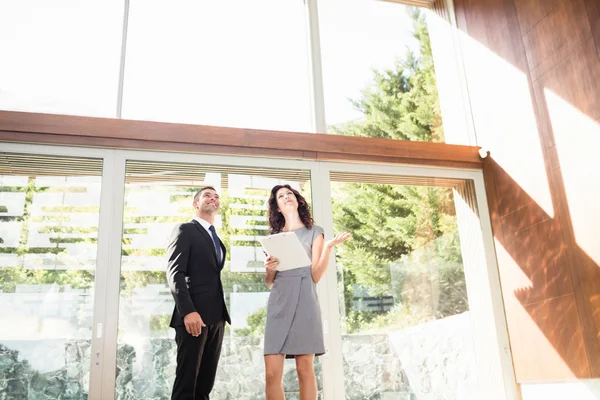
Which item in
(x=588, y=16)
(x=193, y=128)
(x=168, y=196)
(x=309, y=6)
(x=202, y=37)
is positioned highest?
(x=309, y=6)

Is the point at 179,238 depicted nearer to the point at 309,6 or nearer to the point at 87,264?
the point at 87,264

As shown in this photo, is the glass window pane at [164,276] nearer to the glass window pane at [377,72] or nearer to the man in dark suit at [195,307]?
the man in dark suit at [195,307]

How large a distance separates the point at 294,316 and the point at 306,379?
12.0 inches

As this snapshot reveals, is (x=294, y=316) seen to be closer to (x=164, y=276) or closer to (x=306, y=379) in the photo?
(x=306, y=379)

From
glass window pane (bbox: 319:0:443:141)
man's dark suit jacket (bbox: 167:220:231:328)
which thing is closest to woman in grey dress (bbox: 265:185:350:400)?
man's dark suit jacket (bbox: 167:220:231:328)

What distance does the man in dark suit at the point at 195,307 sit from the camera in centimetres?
269

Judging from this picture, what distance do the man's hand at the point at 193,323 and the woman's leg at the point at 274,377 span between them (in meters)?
→ 0.38

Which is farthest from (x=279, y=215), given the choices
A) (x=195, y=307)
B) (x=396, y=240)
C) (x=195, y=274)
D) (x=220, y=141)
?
(x=396, y=240)

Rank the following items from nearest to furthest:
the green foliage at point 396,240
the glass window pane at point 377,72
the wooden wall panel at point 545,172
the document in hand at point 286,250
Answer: the document in hand at point 286,250 < the wooden wall panel at point 545,172 < the green foliage at point 396,240 < the glass window pane at point 377,72

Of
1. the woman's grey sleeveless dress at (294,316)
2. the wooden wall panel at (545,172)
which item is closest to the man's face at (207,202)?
the woman's grey sleeveless dress at (294,316)

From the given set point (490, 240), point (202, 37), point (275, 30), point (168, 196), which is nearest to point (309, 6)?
point (275, 30)

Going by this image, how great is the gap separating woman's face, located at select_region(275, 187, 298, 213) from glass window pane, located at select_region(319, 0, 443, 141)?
47.5 inches

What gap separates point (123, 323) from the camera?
11.1ft

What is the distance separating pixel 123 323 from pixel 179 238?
0.86 meters
